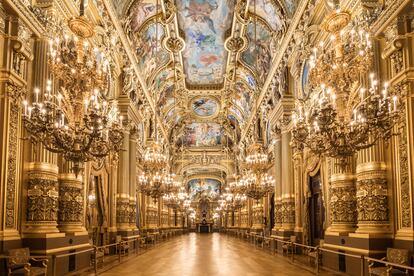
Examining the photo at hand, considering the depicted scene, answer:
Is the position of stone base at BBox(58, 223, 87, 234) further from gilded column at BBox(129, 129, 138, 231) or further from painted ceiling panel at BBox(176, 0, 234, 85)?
painted ceiling panel at BBox(176, 0, 234, 85)

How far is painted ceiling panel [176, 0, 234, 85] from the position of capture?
878 inches

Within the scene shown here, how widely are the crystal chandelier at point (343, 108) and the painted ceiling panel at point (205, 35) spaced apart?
13650mm

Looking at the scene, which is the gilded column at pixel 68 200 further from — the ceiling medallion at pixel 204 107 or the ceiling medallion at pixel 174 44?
the ceiling medallion at pixel 204 107

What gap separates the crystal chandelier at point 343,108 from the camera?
7426 mm

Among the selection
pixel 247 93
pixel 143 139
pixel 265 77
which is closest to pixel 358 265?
pixel 265 77

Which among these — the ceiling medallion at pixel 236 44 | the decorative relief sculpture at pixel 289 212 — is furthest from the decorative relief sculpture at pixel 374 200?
the ceiling medallion at pixel 236 44

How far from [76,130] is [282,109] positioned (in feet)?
43.3

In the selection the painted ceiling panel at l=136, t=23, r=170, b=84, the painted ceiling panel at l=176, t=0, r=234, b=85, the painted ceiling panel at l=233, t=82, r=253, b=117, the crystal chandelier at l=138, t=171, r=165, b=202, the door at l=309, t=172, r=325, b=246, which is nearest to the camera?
the door at l=309, t=172, r=325, b=246

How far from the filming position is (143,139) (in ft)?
87.2

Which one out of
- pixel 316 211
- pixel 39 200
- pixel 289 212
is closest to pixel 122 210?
pixel 289 212

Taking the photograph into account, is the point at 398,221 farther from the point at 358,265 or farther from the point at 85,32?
the point at 85,32

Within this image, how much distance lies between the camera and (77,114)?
362 inches

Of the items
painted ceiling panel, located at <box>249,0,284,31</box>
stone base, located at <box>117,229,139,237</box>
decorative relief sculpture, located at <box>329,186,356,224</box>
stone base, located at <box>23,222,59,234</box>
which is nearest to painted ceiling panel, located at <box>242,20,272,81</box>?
painted ceiling panel, located at <box>249,0,284,31</box>

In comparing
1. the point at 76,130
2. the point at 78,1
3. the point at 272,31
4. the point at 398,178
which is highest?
the point at 272,31
